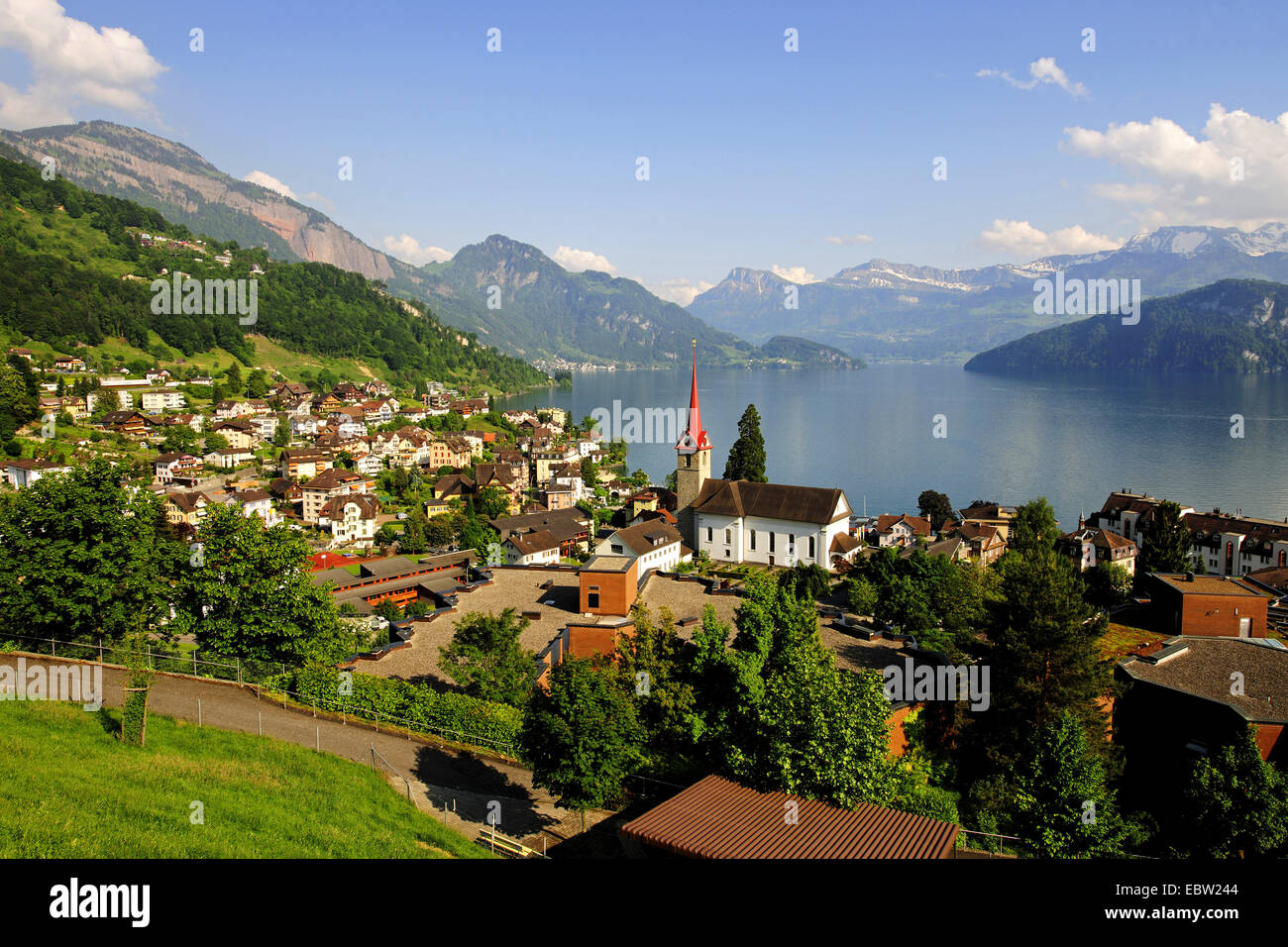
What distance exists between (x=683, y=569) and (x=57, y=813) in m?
29.6

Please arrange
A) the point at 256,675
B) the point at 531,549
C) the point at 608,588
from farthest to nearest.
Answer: the point at 531,549, the point at 608,588, the point at 256,675

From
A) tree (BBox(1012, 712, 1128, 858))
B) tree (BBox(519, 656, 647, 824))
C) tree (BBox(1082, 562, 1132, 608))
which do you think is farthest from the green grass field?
tree (BBox(1082, 562, 1132, 608))

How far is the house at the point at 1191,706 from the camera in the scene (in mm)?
16359

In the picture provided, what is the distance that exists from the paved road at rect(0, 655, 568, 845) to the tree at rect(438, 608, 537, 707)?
2.64 metres

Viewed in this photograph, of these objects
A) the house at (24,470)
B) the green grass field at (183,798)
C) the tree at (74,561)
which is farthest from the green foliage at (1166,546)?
the house at (24,470)

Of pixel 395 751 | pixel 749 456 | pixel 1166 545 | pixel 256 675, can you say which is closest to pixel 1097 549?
pixel 1166 545

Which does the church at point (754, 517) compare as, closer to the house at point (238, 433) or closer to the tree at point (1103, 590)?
the tree at point (1103, 590)

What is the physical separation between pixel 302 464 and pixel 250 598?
216 ft

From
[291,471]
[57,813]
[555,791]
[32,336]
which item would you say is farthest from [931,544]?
[32,336]

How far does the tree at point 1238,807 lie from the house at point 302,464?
73345 mm

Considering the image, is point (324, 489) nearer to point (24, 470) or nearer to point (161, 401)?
point (24, 470)

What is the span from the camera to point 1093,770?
12.3 metres

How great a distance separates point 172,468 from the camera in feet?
245

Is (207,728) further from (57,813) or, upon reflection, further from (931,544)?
(931,544)
